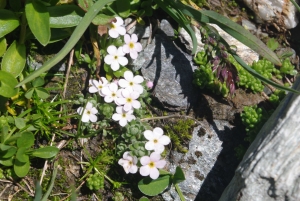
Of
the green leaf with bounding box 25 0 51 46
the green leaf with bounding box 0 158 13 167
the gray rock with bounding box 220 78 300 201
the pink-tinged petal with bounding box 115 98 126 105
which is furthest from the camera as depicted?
the pink-tinged petal with bounding box 115 98 126 105

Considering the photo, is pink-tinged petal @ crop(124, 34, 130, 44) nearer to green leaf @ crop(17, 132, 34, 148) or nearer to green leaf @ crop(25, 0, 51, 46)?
green leaf @ crop(25, 0, 51, 46)

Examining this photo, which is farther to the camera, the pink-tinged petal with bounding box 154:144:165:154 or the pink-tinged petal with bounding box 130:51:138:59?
the pink-tinged petal with bounding box 130:51:138:59

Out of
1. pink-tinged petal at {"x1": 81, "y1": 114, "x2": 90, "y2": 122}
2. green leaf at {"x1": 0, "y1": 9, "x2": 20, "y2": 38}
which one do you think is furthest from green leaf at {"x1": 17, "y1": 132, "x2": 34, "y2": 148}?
green leaf at {"x1": 0, "y1": 9, "x2": 20, "y2": 38}

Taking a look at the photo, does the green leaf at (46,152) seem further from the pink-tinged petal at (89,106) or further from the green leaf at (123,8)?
the green leaf at (123,8)

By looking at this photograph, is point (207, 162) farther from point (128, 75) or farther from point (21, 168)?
point (21, 168)

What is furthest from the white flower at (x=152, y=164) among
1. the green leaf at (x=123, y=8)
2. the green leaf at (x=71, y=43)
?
the green leaf at (x=123, y=8)

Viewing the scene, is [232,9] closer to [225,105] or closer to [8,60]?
[225,105]
